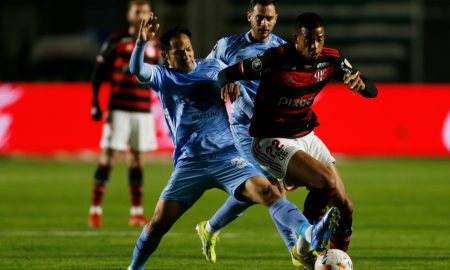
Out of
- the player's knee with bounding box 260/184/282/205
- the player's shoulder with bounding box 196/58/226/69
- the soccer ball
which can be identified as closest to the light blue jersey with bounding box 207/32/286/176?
the player's shoulder with bounding box 196/58/226/69

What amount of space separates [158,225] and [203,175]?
466mm

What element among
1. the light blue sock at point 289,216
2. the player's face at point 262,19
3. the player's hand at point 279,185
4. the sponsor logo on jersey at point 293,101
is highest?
the player's face at point 262,19

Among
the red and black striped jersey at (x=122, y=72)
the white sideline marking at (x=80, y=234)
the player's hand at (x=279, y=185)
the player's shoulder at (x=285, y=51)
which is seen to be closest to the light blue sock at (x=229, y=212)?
the player's hand at (x=279, y=185)

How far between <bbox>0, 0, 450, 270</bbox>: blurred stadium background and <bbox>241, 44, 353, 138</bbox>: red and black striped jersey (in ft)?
4.08

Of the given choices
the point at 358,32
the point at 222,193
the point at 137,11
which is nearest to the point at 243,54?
the point at 137,11

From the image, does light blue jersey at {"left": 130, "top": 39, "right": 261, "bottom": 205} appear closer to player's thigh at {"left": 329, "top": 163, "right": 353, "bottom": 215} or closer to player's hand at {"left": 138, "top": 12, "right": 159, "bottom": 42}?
player's hand at {"left": 138, "top": 12, "right": 159, "bottom": 42}

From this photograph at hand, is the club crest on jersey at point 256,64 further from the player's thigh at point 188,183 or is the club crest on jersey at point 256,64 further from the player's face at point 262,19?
the player's face at point 262,19

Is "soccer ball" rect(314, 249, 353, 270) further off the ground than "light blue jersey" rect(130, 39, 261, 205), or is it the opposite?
"light blue jersey" rect(130, 39, 261, 205)

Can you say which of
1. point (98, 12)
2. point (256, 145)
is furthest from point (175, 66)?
point (98, 12)

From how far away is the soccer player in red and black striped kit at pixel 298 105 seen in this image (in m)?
7.80

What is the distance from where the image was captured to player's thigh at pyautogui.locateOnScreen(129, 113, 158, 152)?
12.1 metres

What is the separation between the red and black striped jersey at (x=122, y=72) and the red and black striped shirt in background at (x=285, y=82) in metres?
4.06

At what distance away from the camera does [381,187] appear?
53.2 ft

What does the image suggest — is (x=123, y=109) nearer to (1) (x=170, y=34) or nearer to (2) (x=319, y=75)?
(1) (x=170, y=34)
